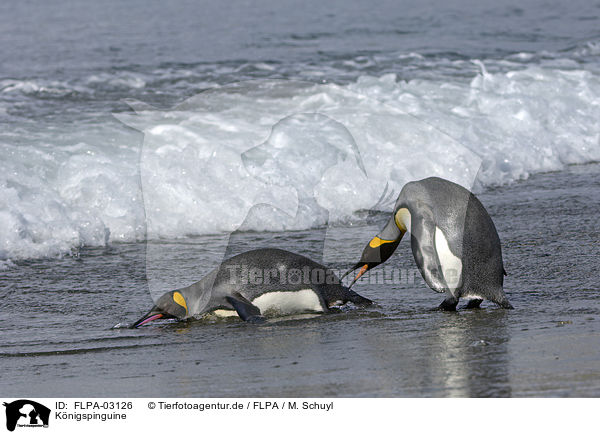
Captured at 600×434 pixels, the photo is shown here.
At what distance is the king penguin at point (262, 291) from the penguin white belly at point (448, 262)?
1.46ft

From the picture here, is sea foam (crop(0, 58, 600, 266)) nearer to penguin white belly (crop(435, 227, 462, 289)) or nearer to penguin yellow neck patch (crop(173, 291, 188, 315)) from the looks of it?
penguin yellow neck patch (crop(173, 291, 188, 315))

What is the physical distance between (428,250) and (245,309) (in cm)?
103

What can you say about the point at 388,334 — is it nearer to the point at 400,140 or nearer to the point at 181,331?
the point at 181,331

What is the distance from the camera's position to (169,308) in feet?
15.0

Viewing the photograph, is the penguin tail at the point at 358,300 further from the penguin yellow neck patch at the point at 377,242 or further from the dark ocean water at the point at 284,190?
the penguin yellow neck patch at the point at 377,242

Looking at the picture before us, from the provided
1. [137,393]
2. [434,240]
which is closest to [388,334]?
[434,240]

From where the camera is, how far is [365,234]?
6.63 metres

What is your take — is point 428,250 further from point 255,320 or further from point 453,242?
point 255,320

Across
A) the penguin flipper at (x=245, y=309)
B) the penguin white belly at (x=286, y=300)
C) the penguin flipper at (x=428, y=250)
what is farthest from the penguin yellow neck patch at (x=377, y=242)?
the penguin flipper at (x=245, y=309)

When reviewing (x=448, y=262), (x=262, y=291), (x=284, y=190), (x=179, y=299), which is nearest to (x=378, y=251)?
(x=448, y=262)

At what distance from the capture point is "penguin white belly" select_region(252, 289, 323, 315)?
4672 mm

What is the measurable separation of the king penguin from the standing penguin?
430 millimetres
